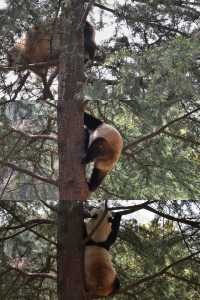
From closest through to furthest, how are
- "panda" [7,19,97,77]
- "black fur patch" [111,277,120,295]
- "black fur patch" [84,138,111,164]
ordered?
"black fur patch" [84,138,111,164] → "panda" [7,19,97,77] → "black fur patch" [111,277,120,295]

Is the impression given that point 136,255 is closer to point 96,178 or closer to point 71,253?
point 71,253

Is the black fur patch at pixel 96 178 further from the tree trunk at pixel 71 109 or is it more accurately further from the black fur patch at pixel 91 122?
the black fur patch at pixel 91 122

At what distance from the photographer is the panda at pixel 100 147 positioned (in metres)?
2.04

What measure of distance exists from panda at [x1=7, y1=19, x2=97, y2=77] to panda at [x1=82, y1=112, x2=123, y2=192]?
236mm

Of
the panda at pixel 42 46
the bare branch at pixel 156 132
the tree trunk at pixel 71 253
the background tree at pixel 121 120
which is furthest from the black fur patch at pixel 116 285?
the panda at pixel 42 46

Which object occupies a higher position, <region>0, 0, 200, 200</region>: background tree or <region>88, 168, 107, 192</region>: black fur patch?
<region>0, 0, 200, 200</region>: background tree

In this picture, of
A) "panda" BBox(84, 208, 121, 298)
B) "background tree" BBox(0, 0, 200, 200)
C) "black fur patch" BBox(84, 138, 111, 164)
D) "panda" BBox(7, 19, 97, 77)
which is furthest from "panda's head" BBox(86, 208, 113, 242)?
"panda" BBox(7, 19, 97, 77)

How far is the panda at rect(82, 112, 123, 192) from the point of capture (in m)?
2.04

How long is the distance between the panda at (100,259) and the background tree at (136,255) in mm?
53

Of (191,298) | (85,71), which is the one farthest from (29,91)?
(191,298)

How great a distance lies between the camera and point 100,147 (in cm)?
203

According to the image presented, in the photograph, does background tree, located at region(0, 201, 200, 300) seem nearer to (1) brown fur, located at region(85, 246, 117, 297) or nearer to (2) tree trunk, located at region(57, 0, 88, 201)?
(1) brown fur, located at region(85, 246, 117, 297)

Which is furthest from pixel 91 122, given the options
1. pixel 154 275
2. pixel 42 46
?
pixel 154 275

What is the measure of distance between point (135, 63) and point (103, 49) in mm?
305
